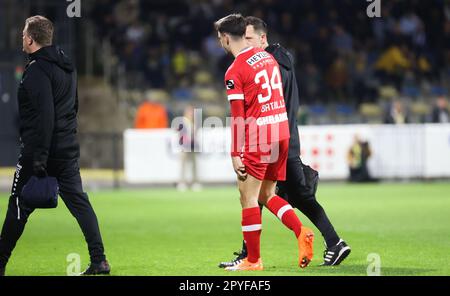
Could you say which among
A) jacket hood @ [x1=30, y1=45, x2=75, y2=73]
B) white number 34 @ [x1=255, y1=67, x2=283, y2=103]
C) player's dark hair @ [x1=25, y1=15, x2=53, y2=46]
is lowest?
white number 34 @ [x1=255, y1=67, x2=283, y2=103]

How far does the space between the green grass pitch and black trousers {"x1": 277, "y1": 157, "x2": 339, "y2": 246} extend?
0.37 metres

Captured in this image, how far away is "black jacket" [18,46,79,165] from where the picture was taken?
9.98m

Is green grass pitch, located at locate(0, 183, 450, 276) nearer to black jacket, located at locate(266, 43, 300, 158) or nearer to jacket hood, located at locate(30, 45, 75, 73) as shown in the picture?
black jacket, located at locate(266, 43, 300, 158)

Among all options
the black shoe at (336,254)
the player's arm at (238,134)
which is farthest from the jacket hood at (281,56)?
the black shoe at (336,254)

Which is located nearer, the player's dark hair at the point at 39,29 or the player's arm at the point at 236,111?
the player's dark hair at the point at 39,29

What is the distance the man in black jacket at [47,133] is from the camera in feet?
32.8

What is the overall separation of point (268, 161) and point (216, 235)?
4.76 m

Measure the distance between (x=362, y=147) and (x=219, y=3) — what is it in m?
8.67

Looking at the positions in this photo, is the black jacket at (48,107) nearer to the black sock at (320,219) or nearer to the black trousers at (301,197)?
the black trousers at (301,197)

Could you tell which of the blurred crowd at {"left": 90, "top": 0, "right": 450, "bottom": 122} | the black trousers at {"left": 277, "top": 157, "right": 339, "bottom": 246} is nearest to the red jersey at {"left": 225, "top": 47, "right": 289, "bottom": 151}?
the black trousers at {"left": 277, "top": 157, "right": 339, "bottom": 246}

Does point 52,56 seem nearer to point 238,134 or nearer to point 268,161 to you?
point 238,134

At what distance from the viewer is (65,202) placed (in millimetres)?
10492

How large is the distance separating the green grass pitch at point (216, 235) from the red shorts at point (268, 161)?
3.11 ft

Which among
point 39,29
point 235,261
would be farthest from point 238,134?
point 39,29
